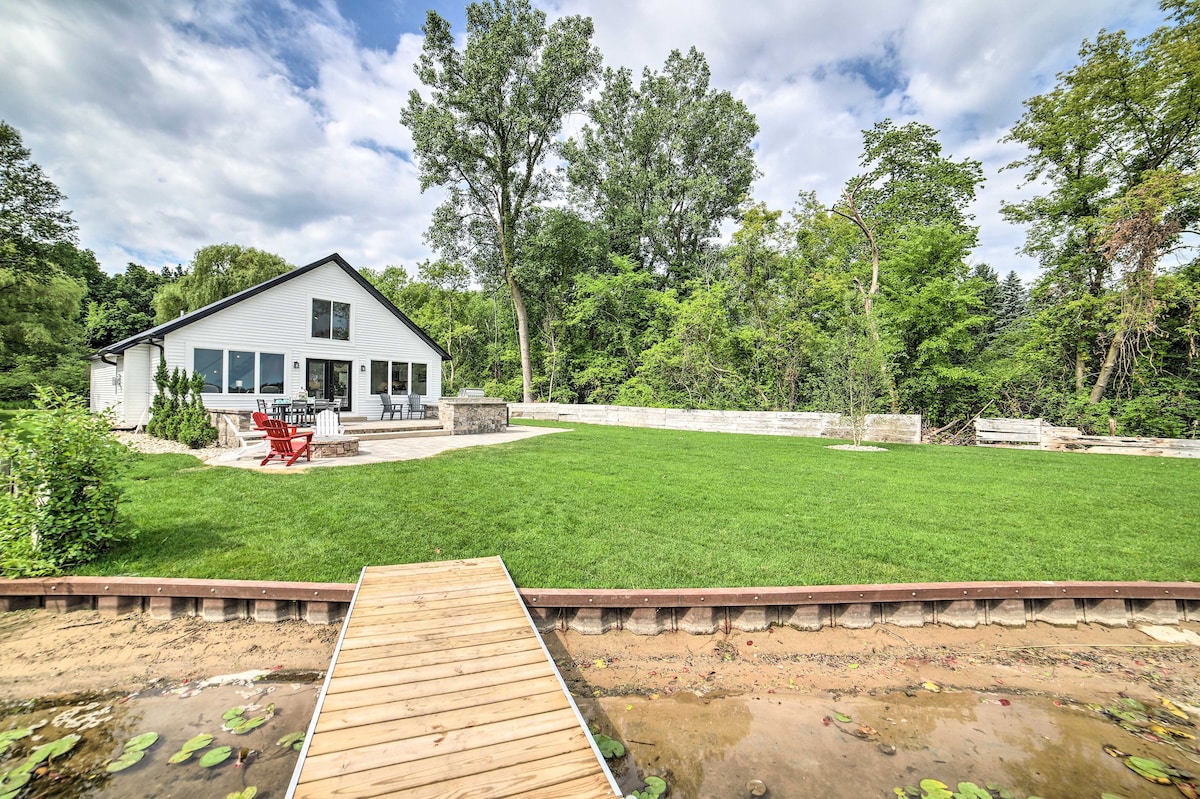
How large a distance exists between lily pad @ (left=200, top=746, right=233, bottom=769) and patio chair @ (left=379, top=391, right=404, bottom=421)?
15081 millimetres

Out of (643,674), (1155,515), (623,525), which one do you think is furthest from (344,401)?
(1155,515)

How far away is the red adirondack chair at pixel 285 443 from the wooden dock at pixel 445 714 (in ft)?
19.2

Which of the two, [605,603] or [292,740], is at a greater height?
[605,603]

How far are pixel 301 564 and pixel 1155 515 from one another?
1018 cm

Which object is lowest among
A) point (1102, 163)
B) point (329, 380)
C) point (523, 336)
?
point (329, 380)

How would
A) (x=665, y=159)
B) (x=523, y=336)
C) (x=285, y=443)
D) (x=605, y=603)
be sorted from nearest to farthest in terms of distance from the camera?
(x=605, y=603), (x=285, y=443), (x=523, y=336), (x=665, y=159)

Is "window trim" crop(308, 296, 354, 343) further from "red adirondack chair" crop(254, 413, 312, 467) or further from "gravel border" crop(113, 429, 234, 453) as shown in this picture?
"red adirondack chair" crop(254, 413, 312, 467)

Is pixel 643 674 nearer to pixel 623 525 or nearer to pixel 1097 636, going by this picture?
pixel 623 525

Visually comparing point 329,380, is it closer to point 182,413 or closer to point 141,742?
point 182,413

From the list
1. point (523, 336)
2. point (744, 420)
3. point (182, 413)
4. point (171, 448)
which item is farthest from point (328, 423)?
point (523, 336)

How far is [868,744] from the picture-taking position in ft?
8.91

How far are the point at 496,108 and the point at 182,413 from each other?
18360 millimetres

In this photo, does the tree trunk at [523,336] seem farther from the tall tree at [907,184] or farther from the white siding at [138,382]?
the tall tree at [907,184]

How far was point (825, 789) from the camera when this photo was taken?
7.87 ft
